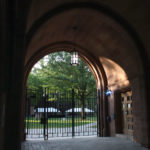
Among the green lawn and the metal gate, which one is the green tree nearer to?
the metal gate

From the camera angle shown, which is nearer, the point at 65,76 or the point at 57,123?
the point at 57,123

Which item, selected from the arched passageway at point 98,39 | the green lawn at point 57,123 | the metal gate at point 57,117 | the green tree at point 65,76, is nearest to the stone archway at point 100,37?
the arched passageway at point 98,39

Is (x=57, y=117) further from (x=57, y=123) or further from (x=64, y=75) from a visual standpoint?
(x=64, y=75)

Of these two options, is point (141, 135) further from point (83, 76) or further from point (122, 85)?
point (83, 76)

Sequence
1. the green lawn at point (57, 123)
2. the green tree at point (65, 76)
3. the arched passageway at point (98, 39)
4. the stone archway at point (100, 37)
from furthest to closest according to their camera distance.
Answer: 1. the green tree at point (65, 76)
2. the green lawn at point (57, 123)
3. the stone archway at point (100, 37)
4. the arched passageway at point (98, 39)

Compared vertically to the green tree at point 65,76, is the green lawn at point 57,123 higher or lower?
lower

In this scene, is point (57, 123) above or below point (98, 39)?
below

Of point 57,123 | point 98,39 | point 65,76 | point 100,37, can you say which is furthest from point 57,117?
point 65,76

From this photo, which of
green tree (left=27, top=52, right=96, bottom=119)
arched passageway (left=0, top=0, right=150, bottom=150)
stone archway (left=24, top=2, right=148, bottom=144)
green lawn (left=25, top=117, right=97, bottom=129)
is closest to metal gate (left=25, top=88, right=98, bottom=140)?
green lawn (left=25, top=117, right=97, bottom=129)

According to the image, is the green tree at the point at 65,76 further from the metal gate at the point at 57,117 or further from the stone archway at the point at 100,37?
the stone archway at the point at 100,37

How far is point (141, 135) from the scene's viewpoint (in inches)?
327

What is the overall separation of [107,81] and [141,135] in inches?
177

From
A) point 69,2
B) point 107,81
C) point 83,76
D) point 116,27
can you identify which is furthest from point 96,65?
point 83,76

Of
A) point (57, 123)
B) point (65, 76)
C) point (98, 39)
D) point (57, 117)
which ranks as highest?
point (98, 39)
